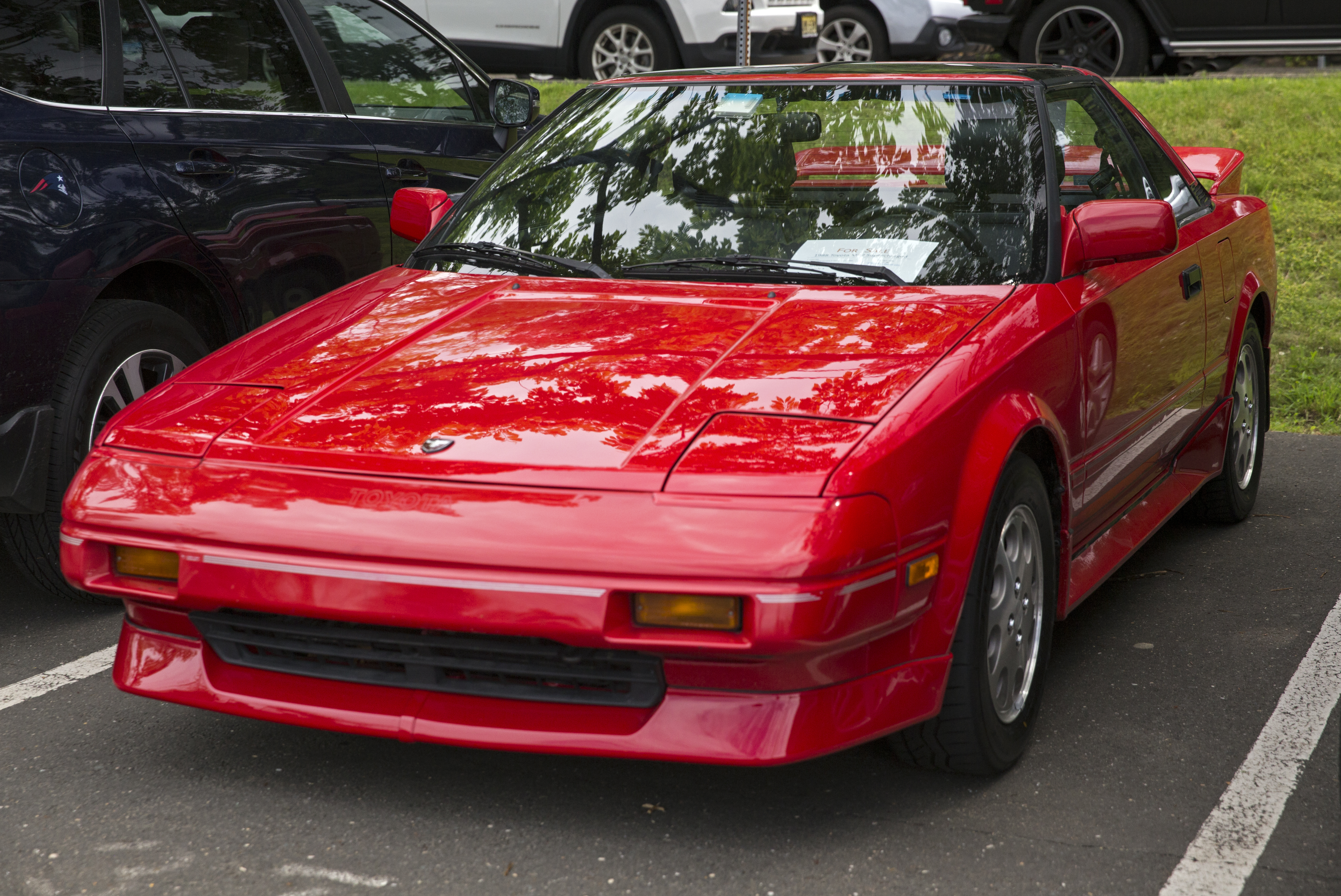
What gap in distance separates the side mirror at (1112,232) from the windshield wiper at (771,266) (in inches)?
16.5

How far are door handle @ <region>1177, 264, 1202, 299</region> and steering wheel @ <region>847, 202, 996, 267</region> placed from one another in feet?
3.14

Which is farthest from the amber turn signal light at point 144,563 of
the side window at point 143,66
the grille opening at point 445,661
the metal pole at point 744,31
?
the metal pole at point 744,31

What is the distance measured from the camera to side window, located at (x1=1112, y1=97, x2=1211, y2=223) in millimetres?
4578

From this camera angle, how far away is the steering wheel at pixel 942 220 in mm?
3596

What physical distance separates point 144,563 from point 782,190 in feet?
6.05

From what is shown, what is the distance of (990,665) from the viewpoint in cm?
311

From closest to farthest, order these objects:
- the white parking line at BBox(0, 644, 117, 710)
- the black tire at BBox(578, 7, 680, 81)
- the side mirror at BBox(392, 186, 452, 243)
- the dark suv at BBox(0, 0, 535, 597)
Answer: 1. the white parking line at BBox(0, 644, 117, 710)
2. the dark suv at BBox(0, 0, 535, 597)
3. the side mirror at BBox(392, 186, 452, 243)
4. the black tire at BBox(578, 7, 680, 81)

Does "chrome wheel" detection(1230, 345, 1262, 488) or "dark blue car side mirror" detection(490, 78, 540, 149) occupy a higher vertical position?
"dark blue car side mirror" detection(490, 78, 540, 149)

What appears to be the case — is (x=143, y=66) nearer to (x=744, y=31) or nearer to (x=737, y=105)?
(x=737, y=105)

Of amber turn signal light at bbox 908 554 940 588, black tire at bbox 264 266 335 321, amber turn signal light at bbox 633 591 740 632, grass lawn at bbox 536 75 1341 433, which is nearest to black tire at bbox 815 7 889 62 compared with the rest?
grass lawn at bbox 536 75 1341 433

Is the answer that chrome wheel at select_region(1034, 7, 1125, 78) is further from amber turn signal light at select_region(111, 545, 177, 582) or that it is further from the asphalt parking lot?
amber turn signal light at select_region(111, 545, 177, 582)

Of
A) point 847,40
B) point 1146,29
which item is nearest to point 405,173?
point 847,40

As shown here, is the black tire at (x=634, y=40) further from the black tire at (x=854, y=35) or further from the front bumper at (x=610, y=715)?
the front bumper at (x=610, y=715)

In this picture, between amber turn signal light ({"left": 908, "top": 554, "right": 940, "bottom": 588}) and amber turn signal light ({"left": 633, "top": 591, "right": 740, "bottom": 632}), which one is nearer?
amber turn signal light ({"left": 633, "top": 591, "right": 740, "bottom": 632})
